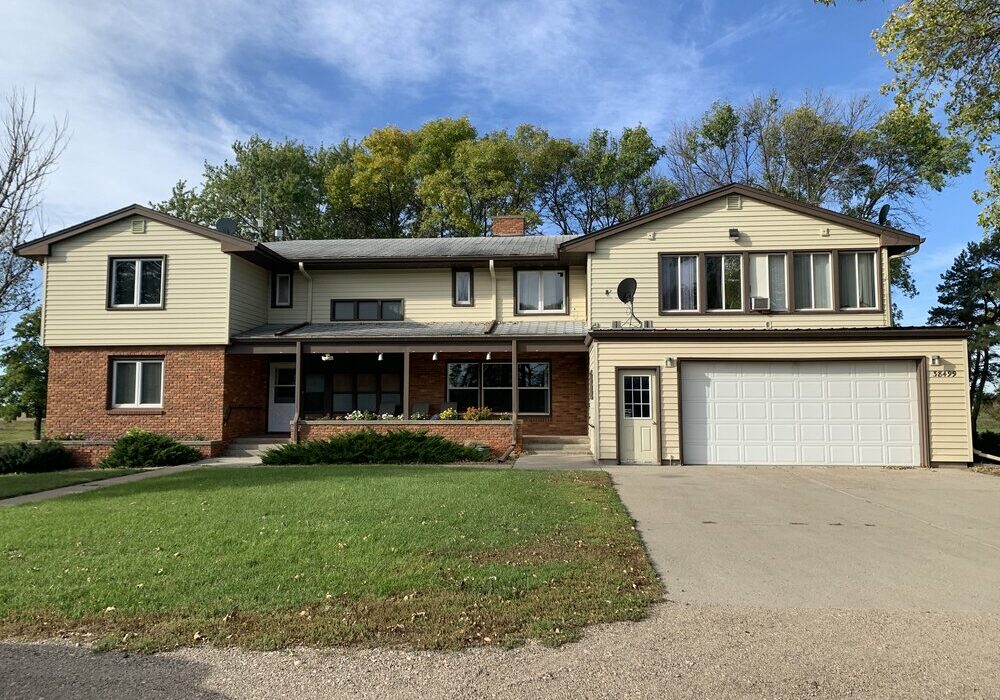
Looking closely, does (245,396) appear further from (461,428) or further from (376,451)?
(461,428)

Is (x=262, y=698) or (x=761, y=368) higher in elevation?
(x=761, y=368)

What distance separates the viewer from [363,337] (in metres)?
17.5

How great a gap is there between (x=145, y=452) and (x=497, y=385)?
9.36m

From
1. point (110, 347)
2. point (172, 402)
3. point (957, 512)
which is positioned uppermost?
point (110, 347)

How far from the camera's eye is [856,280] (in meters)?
16.3

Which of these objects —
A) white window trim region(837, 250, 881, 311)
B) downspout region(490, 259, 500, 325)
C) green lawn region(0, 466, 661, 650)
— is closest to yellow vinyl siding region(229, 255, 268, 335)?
downspout region(490, 259, 500, 325)

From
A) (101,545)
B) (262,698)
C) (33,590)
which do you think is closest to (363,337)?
(101,545)

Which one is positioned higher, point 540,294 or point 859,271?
point 859,271

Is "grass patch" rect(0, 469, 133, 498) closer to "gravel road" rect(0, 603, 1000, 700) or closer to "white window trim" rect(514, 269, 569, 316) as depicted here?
"gravel road" rect(0, 603, 1000, 700)

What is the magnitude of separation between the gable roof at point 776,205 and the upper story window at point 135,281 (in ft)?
37.2

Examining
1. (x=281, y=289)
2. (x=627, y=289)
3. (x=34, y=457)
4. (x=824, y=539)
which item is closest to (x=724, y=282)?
(x=627, y=289)

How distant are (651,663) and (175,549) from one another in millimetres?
4732

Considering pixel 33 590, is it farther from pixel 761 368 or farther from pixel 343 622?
pixel 761 368

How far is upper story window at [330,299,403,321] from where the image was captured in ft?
64.8
